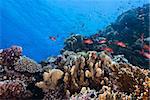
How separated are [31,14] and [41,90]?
31632mm

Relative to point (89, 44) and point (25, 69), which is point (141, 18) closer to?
point (89, 44)

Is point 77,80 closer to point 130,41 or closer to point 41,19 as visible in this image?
point 130,41

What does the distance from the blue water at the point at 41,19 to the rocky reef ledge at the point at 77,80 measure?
27.7 m

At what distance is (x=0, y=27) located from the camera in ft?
117

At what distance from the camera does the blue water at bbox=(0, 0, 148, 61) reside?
35.0 meters

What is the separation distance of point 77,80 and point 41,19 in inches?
1335

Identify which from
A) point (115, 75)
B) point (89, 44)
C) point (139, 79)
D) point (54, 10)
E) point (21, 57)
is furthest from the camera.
Result: point (54, 10)

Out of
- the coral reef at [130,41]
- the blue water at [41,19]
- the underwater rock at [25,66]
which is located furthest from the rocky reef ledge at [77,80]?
the blue water at [41,19]

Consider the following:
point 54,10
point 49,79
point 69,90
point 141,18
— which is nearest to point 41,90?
point 49,79

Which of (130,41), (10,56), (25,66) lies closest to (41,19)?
(130,41)

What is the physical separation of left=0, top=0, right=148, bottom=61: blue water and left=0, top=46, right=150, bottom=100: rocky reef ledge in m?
27.7

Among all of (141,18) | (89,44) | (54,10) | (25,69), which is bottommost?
(25,69)

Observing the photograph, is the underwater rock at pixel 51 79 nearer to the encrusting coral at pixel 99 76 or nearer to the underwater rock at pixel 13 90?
the encrusting coral at pixel 99 76

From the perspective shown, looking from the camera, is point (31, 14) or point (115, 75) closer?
point (115, 75)
